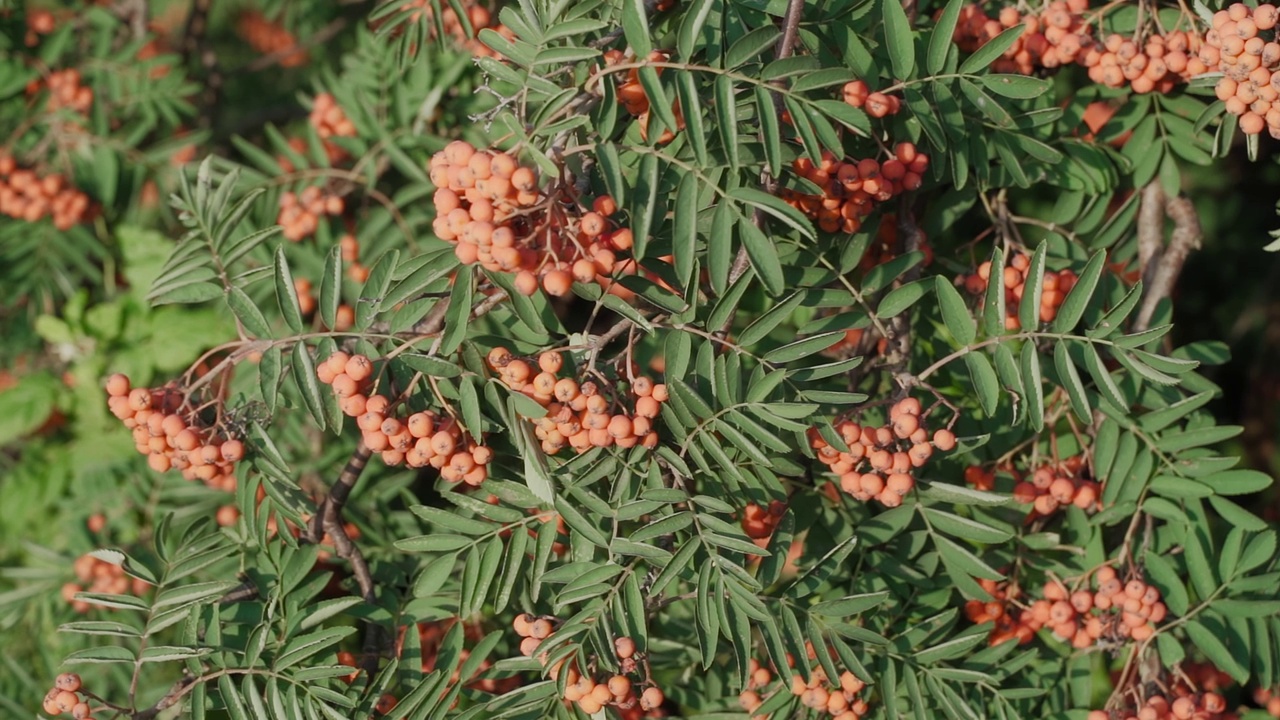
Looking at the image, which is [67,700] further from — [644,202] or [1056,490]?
[1056,490]

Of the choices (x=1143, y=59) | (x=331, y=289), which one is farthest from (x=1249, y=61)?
(x=331, y=289)

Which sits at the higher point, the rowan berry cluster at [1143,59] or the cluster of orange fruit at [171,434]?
the rowan berry cluster at [1143,59]

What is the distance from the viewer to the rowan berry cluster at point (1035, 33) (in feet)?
7.86

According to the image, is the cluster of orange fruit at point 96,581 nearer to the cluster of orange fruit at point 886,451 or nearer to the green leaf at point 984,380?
the cluster of orange fruit at point 886,451

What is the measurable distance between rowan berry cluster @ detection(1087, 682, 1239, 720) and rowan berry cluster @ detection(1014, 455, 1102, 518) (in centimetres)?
43

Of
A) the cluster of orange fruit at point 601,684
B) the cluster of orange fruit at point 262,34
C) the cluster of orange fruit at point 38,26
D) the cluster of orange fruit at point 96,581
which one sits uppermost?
the cluster of orange fruit at point 38,26

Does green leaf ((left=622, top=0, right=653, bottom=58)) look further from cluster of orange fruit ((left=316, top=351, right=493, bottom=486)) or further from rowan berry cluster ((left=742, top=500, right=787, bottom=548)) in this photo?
rowan berry cluster ((left=742, top=500, right=787, bottom=548))

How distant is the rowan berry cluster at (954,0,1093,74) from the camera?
2396 mm

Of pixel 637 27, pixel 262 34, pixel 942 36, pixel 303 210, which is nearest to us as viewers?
pixel 637 27

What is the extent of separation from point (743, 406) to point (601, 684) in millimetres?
591

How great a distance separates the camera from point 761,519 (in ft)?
7.36

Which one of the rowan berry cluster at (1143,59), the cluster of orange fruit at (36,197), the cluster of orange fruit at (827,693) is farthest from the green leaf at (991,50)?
the cluster of orange fruit at (36,197)

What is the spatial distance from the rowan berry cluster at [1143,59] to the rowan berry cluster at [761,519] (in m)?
1.23

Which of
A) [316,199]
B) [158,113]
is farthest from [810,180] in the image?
[158,113]
